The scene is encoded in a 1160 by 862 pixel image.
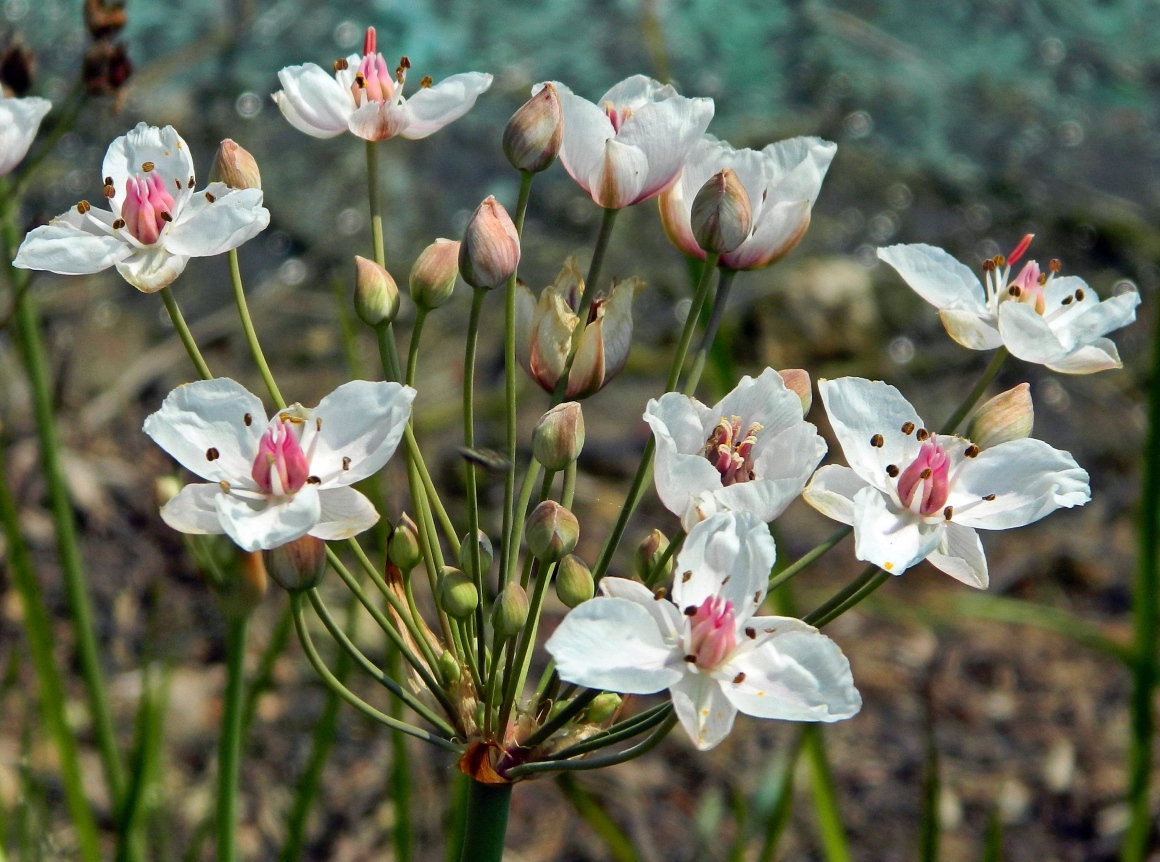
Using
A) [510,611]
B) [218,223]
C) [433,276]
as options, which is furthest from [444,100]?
[510,611]

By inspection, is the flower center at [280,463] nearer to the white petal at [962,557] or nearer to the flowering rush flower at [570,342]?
the flowering rush flower at [570,342]

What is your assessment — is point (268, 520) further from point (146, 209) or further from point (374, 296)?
point (146, 209)

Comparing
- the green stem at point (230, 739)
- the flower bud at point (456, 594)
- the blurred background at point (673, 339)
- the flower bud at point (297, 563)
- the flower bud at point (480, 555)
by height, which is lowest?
the blurred background at point (673, 339)

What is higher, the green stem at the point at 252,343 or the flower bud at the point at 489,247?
the flower bud at the point at 489,247

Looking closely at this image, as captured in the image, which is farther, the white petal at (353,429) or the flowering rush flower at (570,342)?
the flowering rush flower at (570,342)

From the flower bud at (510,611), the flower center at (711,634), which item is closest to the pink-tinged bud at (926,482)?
the flower center at (711,634)

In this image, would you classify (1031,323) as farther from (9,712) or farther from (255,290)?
(255,290)

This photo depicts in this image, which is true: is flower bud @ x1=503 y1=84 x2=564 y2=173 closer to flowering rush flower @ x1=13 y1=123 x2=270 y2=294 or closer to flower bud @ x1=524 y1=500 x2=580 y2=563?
flowering rush flower @ x1=13 y1=123 x2=270 y2=294
